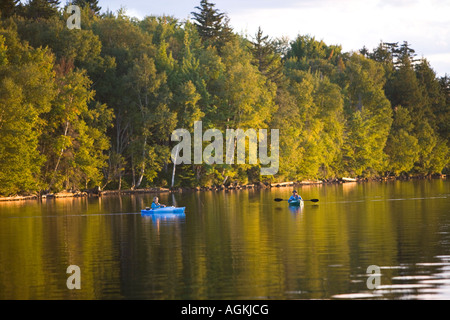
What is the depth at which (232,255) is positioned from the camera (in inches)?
1069

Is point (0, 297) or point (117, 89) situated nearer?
point (0, 297)

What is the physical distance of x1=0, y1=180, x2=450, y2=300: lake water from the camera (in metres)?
20.1

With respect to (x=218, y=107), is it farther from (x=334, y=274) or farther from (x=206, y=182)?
(x=334, y=274)

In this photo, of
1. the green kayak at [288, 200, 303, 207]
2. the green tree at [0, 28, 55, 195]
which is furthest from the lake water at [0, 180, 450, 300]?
the green tree at [0, 28, 55, 195]

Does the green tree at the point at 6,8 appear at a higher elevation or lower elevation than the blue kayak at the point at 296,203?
higher

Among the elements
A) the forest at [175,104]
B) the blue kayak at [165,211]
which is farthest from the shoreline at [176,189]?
the blue kayak at [165,211]

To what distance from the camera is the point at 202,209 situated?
53781mm

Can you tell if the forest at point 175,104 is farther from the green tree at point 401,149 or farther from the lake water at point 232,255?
the lake water at point 232,255

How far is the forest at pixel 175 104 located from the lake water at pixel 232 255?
25.2 metres

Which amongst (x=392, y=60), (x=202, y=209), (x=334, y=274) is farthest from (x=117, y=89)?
(x=392, y=60)

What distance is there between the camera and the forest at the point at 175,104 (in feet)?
234

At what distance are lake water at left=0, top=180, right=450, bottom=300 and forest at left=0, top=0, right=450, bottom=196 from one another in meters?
25.2

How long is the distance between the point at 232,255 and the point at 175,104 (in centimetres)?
6164
